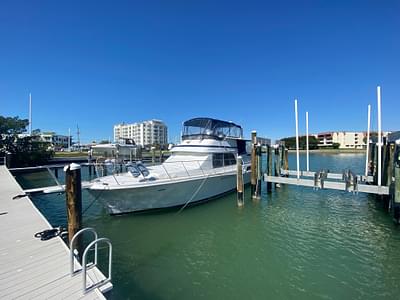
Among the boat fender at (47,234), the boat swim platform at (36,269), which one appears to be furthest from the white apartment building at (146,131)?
the boat fender at (47,234)

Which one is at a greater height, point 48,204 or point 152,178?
point 152,178

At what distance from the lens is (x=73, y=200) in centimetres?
590

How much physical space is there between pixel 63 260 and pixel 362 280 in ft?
22.5

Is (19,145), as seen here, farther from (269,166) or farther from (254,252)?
(254,252)

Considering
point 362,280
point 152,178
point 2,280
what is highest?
point 152,178

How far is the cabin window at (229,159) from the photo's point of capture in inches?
595

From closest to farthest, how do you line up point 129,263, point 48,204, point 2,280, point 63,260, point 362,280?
point 2,280 < point 63,260 < point 362,280 < point 129,263 < point 48,204

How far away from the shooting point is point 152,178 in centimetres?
1055

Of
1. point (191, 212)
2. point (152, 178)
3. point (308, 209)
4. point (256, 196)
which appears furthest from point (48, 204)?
point (308, 209)

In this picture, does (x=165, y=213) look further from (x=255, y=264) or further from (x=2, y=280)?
(x=2, y=280)

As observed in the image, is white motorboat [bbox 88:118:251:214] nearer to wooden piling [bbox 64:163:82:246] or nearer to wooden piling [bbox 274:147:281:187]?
wooden piling [bbox 274:147:281:187]

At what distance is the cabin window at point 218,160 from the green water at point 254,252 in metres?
2.75

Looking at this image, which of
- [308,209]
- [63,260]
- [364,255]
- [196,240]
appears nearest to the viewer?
[63,260]

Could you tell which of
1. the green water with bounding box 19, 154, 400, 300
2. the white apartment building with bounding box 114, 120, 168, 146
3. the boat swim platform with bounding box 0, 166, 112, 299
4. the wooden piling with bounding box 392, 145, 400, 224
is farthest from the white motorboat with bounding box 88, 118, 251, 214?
the white apartment building with bounding box 114, 120, 168, 146
